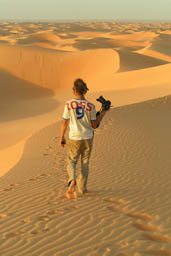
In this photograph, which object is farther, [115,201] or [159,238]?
[115,201]

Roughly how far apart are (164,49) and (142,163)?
138 feet

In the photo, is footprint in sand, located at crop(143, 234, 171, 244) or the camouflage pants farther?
the camouflage pants

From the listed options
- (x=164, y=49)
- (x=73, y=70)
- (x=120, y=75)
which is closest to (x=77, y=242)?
(x=120, y=75)

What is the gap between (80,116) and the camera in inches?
211

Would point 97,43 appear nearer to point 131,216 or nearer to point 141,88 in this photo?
point 141,88

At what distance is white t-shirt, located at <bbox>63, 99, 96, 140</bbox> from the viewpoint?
5297 millimetres

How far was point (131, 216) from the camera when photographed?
519cm

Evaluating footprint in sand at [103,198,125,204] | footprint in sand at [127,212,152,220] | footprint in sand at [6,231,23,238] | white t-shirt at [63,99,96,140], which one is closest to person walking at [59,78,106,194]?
white t-shirt at [63,99,96,140]

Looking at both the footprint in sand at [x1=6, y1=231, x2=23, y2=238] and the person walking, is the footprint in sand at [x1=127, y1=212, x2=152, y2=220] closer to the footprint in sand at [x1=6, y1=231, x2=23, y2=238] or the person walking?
the person walking

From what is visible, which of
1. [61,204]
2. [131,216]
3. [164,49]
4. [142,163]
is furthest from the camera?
[164,49]

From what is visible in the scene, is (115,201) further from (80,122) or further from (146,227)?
(80,122)

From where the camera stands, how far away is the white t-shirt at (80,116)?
5.30 m

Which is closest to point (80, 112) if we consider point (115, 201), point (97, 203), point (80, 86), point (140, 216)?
point (80, 86)

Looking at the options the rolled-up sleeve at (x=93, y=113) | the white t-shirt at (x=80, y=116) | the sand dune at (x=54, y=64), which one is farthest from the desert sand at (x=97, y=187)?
the sand dune at (x=54, y=64)
